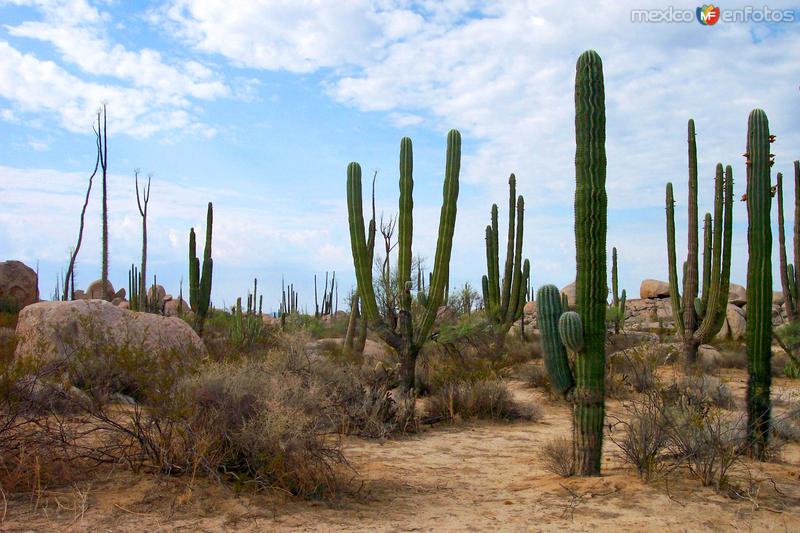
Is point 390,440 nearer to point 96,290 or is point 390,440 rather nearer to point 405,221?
point 405,221

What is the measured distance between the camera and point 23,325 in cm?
1229

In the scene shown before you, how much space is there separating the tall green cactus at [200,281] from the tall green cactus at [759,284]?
556 inches

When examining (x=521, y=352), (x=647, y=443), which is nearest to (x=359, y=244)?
(x=647, y=443)

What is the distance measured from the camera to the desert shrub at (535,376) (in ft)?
51.0

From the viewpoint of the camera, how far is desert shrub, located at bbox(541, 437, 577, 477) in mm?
7473

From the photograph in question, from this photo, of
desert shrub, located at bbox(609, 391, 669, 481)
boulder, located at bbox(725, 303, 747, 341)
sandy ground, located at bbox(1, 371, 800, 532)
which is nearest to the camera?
sandy ground, located at bbox(1, 371, 800, 532)

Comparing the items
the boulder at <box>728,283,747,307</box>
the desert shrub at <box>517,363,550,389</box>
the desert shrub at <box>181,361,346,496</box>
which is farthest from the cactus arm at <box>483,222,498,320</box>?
the boulder at <box>728,283,747,307</box>

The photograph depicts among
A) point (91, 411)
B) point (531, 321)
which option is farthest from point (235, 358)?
point (531, 321)

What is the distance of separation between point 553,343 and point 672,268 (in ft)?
38.4

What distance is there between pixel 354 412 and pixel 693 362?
1005 centimetres

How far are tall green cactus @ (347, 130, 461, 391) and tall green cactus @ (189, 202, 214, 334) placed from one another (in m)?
7.83

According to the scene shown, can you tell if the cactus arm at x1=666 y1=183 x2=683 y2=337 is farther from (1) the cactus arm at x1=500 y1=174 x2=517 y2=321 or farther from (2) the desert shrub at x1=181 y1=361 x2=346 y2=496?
(2) the desert shrub at x1=181 y1=361 x2=346 y2=496

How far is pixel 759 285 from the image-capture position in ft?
27.2

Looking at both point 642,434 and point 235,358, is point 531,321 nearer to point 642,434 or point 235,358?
point 235,358
